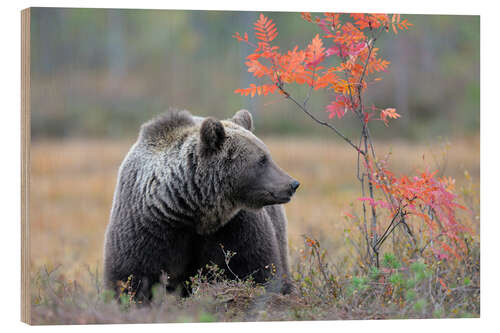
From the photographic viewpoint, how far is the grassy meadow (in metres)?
6.87

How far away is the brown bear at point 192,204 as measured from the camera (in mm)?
6957

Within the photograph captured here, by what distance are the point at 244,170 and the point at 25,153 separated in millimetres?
2223

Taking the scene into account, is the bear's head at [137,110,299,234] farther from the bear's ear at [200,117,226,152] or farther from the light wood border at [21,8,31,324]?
the light wood border at [21,8,31,324]

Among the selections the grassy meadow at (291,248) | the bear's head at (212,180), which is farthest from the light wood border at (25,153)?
the bear's head at (212,180)

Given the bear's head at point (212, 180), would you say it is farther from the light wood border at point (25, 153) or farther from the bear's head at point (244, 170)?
the light wood border at point (25, 153)

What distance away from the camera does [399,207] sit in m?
7.43

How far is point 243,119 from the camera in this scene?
7691 mm

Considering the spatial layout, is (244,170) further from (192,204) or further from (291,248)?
(291,248)

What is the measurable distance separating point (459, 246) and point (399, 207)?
91 cm

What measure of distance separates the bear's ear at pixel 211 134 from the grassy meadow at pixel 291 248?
55.3 inches

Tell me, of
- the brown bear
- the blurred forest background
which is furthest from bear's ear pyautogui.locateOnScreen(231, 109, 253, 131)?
the blurred forest background

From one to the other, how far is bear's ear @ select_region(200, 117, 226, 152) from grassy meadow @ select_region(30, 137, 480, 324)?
1403mm

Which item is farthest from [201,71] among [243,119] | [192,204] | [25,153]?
[25,153]

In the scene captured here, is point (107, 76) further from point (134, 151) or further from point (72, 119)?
point (134, 151)
